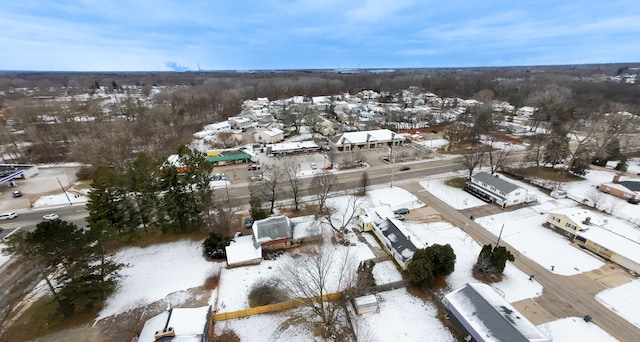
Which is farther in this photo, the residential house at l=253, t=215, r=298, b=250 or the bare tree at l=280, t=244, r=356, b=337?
the residential house at l=253, t=215, r=298, b=250

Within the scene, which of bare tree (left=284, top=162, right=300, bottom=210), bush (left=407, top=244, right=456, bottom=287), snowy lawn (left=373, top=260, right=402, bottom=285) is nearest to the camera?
bush (left=407, top=244, right=456, bottom=287)

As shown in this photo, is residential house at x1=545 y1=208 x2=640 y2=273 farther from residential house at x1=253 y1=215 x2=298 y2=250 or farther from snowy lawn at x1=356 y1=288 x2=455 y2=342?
residential house at x1=253 y1=215 x2=298 y2=250

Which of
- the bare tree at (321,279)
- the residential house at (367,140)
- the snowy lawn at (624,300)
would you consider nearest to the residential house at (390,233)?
the bare tree at (321,279)

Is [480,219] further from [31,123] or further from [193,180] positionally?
[31,123]

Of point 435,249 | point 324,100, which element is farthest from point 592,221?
point 324,100

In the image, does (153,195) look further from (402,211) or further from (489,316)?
(489,316)

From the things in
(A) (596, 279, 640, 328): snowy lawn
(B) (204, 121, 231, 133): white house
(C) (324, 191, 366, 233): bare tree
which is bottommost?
(A) (596, 279, 640, 328): snowy lawn

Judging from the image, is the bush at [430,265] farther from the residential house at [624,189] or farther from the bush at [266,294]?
the residential house at [624,189]

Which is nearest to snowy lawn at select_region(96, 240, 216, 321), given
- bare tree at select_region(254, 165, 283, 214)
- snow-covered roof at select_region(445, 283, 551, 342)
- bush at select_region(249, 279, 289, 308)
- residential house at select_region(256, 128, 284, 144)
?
bush at select_region(249, 279, 289, 308)
